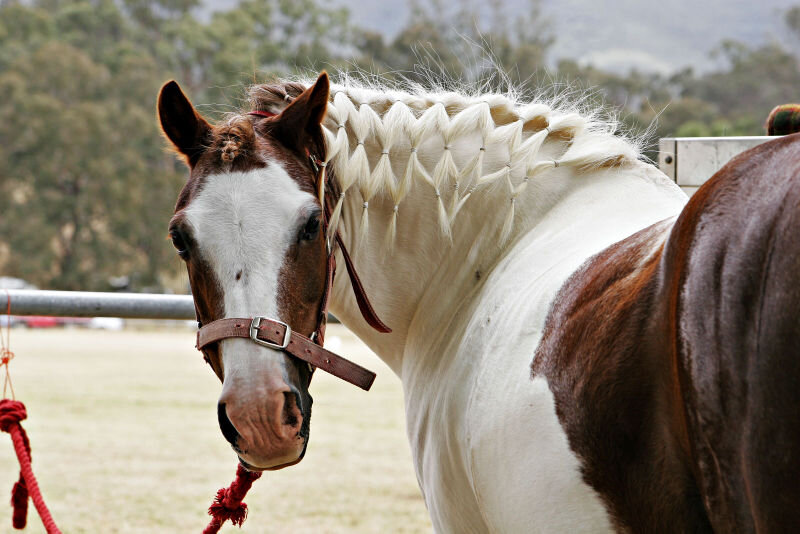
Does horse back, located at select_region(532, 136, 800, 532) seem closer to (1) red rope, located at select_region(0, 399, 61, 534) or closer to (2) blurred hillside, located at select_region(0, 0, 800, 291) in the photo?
(1) red rope, located at select_region(0, 399, 61, 534)

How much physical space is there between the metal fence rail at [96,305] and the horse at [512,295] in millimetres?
1196

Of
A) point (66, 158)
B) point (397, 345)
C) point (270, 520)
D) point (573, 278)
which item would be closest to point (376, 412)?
point (270, 520)

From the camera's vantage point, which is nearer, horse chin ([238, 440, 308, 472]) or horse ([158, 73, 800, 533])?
horse ([158, 73, 800, 533])

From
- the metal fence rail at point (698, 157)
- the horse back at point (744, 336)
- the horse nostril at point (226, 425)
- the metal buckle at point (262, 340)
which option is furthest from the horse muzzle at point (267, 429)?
the metal fence rail at point (698, 157)

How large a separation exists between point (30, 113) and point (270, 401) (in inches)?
1803

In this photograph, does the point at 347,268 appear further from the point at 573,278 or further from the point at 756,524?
the point at 756,524

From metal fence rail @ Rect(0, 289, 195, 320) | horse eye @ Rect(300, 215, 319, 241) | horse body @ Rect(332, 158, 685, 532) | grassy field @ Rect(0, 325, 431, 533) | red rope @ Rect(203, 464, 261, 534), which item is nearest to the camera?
horse body @ Rect(332, 158, 685, 532)

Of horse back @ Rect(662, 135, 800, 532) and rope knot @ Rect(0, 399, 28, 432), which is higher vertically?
horse back @ Rect(662, 135, 800, 532)

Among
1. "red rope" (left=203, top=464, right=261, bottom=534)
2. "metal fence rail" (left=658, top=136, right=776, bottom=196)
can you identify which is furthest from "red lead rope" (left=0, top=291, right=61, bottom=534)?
"metal fence rail" (left=658, top=136, right=776, bottom=196)

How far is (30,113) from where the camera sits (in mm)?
43250

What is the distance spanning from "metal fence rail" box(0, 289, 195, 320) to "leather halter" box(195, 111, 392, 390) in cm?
126

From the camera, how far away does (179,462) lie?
865 cm

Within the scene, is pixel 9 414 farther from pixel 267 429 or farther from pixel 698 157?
pixel 698 157

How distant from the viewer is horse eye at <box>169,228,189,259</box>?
215 centimetres
